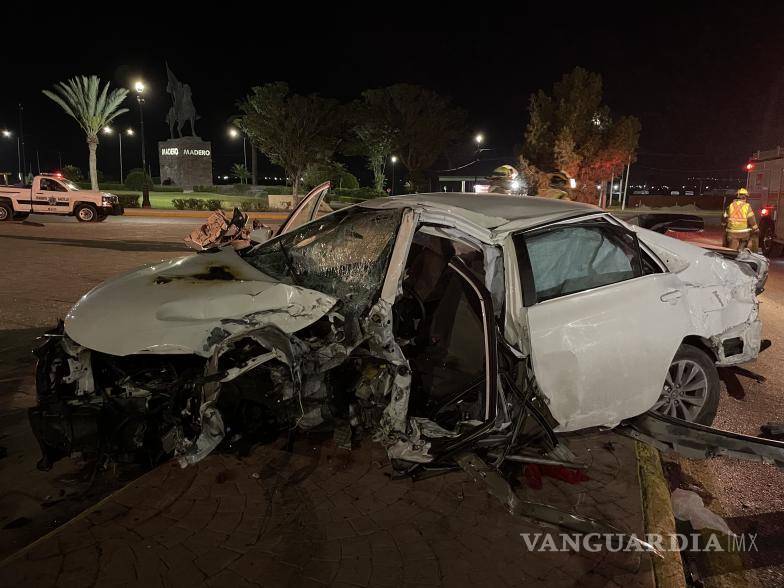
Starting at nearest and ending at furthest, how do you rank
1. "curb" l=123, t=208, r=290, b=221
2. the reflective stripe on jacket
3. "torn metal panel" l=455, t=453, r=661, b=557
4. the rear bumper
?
"torn metal panel" l=455, t=453, r=661, b=557, the reflective stripe on jacket, the rear bumper, "curb" l=123, t=208, r=290, b=221

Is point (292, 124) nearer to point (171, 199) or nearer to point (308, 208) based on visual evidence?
point (171, 199)

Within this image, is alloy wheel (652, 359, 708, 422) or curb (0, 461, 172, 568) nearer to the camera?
curb (0, 461, 172, 568)

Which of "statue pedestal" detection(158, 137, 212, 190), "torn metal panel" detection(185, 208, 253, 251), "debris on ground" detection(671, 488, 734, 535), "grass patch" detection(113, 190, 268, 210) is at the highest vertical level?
"statue pedestal" detection(158, 137, 212, 190)

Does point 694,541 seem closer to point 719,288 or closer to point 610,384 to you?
point 610,384

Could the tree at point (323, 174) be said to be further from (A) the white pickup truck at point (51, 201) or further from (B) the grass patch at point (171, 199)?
(A) the white pickup truck at point (51, 201)

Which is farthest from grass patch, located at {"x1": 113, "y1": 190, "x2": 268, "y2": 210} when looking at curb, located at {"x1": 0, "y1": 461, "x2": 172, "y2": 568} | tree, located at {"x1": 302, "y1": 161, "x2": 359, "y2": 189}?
curb, located at {"x1": 0, "y1": 461, "x2": 172, "y2": 568}

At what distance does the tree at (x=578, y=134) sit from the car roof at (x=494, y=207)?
30986 millimetres

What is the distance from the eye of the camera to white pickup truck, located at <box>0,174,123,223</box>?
20.8 metres

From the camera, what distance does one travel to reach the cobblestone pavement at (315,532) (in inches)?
102

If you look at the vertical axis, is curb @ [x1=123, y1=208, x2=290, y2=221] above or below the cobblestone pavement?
above

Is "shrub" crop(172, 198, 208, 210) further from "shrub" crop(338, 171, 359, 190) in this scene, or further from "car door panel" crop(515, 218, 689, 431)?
"car door panel" crop(515, 218, 689, 431)

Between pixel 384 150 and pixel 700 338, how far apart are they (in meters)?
44.0

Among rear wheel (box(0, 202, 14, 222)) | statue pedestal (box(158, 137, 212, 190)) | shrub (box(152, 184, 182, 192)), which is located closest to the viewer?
rear wheel (box(0, 202, 14, 222))

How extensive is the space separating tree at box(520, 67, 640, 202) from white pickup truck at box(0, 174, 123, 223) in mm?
24116
